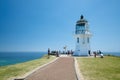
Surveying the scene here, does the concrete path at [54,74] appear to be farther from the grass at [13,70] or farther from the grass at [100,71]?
the grass at [13,70]

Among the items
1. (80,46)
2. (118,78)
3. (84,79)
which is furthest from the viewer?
(80,46)

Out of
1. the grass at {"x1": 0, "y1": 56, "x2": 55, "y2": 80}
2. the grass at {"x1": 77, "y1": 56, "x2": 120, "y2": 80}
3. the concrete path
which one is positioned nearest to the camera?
the concrete path

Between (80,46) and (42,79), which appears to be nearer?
(42,79)

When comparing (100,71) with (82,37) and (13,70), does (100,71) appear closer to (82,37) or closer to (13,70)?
(13,70)

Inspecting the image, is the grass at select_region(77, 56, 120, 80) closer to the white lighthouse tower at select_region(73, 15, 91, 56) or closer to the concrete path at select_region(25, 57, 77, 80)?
the concrete path at select_region(25, 57, 77, 80)

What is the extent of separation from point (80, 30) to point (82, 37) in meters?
1.70

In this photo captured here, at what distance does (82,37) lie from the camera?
39.0 m

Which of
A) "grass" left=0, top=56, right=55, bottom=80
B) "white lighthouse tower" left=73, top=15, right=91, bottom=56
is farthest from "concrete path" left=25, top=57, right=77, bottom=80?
"white lighthouse tower" left=73, top=15, right=91, bottom=56

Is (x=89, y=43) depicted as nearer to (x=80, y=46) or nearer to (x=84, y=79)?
(x=80, y=46)

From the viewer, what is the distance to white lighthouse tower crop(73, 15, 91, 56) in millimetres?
38875

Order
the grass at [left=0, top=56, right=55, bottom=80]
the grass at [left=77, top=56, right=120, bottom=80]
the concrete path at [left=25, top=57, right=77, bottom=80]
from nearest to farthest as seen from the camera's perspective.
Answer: the concrete path at [left=25, top=57, right=77, bottom=80], the grass at [left=77, top=56, right=120, bottom=80], the grass at [left=0, top=56, right=55, bottom=80]

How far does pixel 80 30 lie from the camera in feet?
129

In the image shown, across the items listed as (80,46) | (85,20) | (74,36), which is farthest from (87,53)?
(85,20)

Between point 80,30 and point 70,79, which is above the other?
point 80,30
